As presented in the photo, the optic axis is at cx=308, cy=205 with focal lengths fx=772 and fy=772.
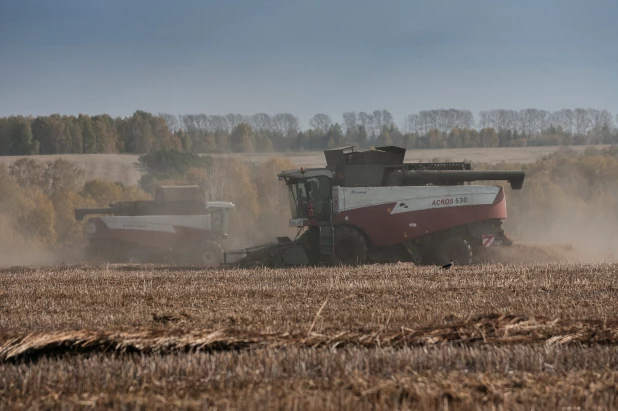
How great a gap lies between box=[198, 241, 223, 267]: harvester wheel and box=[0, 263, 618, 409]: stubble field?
15583 mm

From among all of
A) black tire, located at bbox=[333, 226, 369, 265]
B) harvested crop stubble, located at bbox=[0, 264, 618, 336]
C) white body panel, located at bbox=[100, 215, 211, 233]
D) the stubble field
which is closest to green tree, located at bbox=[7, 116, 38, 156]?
white body panel, located at bbox=[100, 215, 211, 233]

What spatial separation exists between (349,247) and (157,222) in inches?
431

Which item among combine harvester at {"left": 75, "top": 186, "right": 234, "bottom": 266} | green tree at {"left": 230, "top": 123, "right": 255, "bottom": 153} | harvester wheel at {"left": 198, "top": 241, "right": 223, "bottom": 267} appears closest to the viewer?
combine harvester at {"left": 75, "top": 186, "right": 234, "bottom": 266}

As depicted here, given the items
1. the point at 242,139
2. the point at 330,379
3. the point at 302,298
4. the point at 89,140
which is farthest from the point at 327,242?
the point at 89,140

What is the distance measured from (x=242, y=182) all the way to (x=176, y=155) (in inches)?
564

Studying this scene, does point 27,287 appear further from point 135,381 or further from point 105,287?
point 135,381

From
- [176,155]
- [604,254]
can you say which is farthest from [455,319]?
[176,155]

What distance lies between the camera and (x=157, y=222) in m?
26.0

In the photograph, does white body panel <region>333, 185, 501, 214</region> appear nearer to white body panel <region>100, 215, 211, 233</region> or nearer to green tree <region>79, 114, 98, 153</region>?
white body panel <region>100, 215, 211, 233</region>

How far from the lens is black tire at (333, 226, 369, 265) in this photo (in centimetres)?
1681

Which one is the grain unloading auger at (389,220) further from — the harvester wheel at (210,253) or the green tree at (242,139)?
the green tree at (242,139)

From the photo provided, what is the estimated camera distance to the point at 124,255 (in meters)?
26.0

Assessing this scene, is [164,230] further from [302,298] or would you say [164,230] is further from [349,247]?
[302,298]

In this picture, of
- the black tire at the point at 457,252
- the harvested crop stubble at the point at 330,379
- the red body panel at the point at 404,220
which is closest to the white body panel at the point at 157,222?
the red body panel at the point at 404,220
